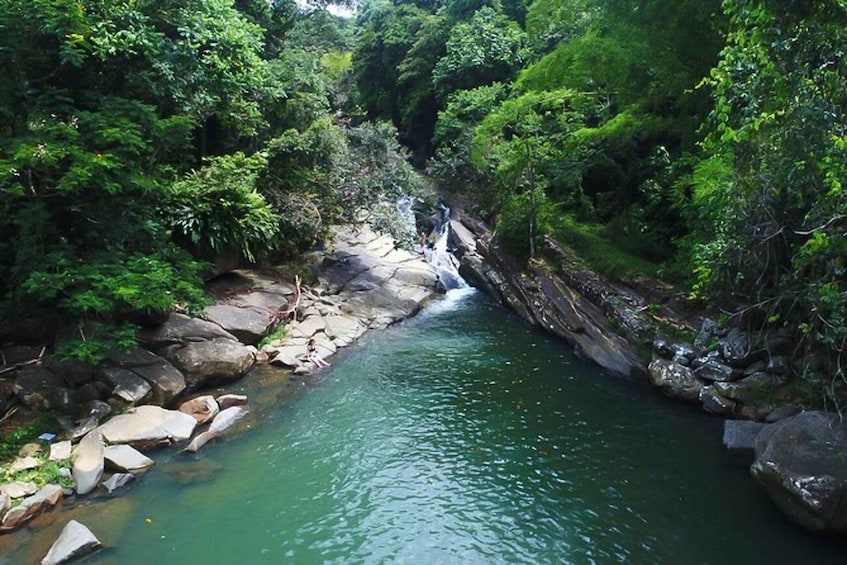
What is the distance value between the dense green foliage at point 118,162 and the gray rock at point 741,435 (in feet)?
38.9

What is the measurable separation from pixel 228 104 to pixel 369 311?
27.3 feet

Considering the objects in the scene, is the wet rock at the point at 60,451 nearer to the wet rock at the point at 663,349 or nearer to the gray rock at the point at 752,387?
the wet rock at the point at 663,349

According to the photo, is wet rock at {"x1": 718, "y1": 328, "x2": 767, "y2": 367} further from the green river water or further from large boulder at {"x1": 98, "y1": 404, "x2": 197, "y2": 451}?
large boulder at {"x1": 98, "y1": 404, "x2": 197, "y2": 451}

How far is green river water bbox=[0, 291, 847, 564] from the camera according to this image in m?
8.07

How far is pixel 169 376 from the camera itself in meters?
12.8

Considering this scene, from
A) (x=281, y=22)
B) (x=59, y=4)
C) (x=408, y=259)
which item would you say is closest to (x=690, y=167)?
(x=408, y=259)

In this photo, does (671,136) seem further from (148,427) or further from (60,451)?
(60,451)

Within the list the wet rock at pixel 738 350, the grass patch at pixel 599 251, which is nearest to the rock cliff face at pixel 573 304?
the grass patch at pixel 599 251

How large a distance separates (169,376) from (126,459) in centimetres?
293

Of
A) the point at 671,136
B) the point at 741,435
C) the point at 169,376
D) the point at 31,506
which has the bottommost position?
the point at 31,506

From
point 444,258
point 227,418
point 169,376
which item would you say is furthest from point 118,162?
point 444,258

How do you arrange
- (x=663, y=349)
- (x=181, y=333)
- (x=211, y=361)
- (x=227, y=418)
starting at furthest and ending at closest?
(x=181, y=333) < (x=211, y=361) < (x=663, y=349) < (x=227, y=418)

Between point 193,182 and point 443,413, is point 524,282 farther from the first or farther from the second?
point 193,182

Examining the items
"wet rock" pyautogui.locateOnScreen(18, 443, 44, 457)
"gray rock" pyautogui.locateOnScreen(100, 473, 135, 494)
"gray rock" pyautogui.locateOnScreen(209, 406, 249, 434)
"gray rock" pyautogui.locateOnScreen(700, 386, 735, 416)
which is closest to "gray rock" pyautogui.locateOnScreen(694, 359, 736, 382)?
"gray rock" pyautogui.locateOnScreen(700, 386, 735, 416)
